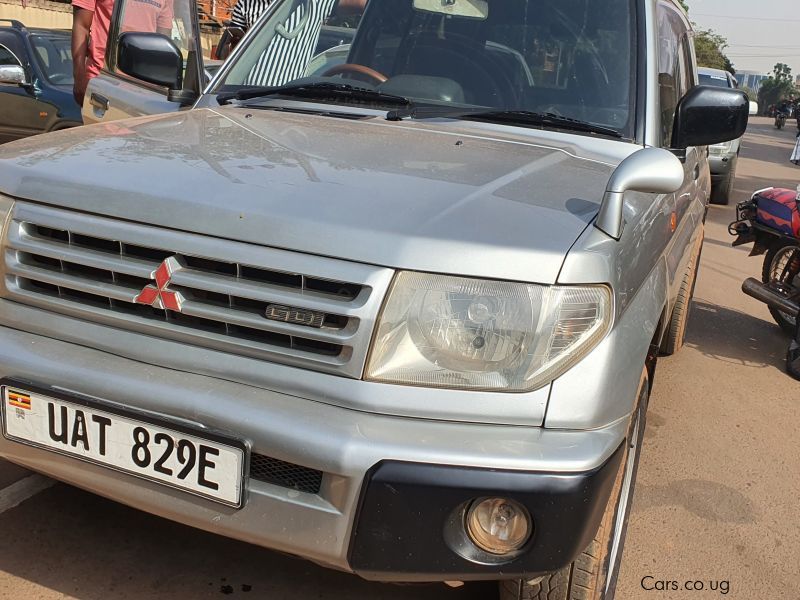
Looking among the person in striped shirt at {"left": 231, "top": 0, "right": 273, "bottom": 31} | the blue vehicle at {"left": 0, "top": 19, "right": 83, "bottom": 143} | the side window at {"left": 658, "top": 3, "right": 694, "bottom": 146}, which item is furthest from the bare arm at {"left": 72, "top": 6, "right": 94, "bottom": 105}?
the side window at {"left": 658, "top": 3, "right": 694, "bottom": 146}

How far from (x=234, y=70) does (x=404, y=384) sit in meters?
1.97

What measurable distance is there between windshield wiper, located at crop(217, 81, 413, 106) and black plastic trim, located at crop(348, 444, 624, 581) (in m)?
1.60

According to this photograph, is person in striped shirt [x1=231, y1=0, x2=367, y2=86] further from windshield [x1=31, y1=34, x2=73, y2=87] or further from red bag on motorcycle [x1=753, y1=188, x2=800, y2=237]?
windshield [x1=31, y1=34, x2=73, y2=87]

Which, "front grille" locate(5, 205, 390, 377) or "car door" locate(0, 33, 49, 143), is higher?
"front grille" locate(5, 205, 390, 377)

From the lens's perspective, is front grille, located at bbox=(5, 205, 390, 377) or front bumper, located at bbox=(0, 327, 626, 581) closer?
front bumper, located at bbox=(0, 327, 626, 581)

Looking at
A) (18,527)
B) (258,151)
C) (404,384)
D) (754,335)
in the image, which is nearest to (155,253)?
(258,151)

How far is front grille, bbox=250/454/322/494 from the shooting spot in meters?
1.87

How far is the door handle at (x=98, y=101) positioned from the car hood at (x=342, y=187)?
5.17ft

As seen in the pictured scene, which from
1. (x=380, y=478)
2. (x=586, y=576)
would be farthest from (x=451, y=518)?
(x=586, y=576)

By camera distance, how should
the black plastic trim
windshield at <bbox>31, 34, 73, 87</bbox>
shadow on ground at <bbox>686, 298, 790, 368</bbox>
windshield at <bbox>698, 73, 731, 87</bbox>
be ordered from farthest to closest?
windshield at <bbox>698, 73, 731, 87</bbox> → windshield at <bbox>31, 34, 73, 87</bbox> → shadow on ground at <bbox>686, 298, 790, 368</bbox> → the black plastic trim

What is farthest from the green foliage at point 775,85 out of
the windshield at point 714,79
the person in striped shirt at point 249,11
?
the person in striped shirt at point 249,11

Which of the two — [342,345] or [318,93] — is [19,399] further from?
[318,93]

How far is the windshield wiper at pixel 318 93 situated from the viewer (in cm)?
305

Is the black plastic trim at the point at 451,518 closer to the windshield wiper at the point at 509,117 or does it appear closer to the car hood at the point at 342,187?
the car hood at the point at 342,187
